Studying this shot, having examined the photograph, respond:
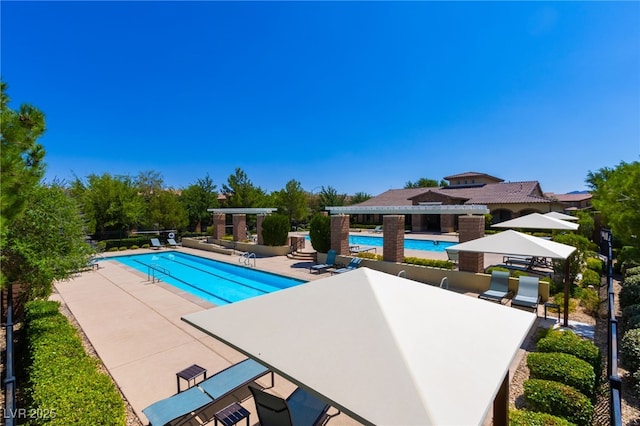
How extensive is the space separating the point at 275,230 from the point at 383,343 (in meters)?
19.0

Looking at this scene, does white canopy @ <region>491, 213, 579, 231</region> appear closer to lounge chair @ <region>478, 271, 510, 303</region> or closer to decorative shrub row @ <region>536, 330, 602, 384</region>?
lounge chair @ <region>478, 271, 510, 303</region>

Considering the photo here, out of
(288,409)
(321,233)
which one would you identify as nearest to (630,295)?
(288,409)

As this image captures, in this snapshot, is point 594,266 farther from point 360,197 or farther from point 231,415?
point 360,197

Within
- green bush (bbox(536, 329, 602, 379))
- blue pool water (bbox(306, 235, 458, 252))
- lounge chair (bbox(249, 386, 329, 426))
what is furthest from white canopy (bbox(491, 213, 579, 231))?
lounge chair (bbox(249, 386, 329, 426))

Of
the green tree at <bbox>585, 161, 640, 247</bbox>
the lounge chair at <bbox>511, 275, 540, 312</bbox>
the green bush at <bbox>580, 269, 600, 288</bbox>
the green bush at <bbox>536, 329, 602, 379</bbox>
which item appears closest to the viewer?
the green bush at <bbox>536, 329, 602, 379</bbox>

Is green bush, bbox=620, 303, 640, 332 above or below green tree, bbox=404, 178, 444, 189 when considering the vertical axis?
below

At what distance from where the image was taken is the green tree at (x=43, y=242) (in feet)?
22.1

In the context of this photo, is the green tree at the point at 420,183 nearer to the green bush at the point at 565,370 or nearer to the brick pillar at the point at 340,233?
the brick pillar at the point at 340,233

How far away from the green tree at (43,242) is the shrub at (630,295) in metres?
15.8

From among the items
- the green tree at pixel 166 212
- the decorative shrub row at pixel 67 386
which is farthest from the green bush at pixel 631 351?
the green tree at pixel 166 212

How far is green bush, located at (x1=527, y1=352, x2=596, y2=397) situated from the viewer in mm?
4695

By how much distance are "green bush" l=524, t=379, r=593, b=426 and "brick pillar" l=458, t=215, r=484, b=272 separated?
778cm

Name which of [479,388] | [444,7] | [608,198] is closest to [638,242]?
[608,198]

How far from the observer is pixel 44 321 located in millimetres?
6867
